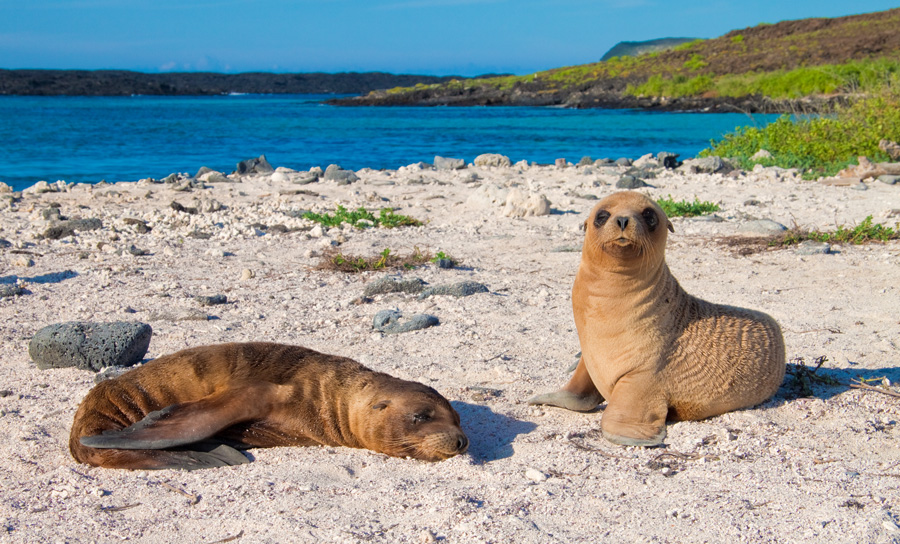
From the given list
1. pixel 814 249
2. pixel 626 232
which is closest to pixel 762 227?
pixel 814 249

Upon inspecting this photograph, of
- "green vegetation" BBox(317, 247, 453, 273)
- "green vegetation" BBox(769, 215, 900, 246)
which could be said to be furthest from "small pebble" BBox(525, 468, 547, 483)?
"green vegetation" BBox(769, 215, 900, 246)

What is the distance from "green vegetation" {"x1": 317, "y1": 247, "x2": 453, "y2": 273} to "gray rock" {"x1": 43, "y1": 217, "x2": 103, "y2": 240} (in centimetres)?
346

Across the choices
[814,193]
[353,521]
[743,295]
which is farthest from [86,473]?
[814,193]

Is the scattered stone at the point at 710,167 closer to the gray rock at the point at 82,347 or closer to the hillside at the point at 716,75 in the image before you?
the gray rock at the point at 82,347

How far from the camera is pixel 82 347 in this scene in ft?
16.5

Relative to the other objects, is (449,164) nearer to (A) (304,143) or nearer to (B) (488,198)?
(B) (488,198)

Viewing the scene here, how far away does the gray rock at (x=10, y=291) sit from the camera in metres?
6.73

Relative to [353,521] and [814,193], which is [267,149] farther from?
[353,521]

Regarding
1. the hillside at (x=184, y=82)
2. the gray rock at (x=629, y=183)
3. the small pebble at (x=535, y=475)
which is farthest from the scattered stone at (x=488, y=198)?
the hillside at (x=184, y=82)

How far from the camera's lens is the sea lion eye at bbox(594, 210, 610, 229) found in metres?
4.18

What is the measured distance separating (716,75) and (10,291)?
60526 mm

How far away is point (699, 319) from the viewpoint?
4445 mm

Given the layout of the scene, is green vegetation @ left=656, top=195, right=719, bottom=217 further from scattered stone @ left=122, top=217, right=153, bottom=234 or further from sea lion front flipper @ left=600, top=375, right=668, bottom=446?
scattered stone @ left=122, top=217, right=153, bottom=234

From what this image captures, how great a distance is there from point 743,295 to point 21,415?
5.44 meters
